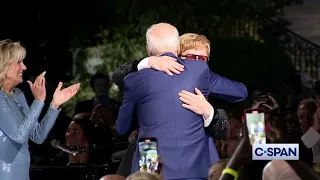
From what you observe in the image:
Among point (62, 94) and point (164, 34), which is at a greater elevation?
point (164, 34)

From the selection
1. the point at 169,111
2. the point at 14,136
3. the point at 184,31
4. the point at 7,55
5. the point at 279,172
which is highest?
the point at 184,31

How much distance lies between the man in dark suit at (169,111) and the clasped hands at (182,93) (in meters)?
0.03

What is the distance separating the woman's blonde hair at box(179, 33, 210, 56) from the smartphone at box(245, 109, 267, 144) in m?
0.41

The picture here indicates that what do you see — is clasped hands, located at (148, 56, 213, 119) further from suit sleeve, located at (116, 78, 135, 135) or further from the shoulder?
suit sleeve, located at (116, 78, 135, 135)

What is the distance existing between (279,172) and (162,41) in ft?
2.95

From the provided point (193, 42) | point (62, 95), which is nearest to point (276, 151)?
point (193, 42)

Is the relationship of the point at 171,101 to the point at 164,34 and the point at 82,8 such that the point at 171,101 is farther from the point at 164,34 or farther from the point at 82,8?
the point at 82,8

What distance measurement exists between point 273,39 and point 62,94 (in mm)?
7089

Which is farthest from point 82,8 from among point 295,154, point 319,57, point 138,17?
point 295,154

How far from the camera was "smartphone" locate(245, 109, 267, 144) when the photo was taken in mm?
4547

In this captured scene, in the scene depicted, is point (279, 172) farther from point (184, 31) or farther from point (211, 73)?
point (184, 31)

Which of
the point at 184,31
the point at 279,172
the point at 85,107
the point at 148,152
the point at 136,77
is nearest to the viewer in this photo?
the point at 279,172

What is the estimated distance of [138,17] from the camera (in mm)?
11203

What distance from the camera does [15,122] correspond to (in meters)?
4.88
